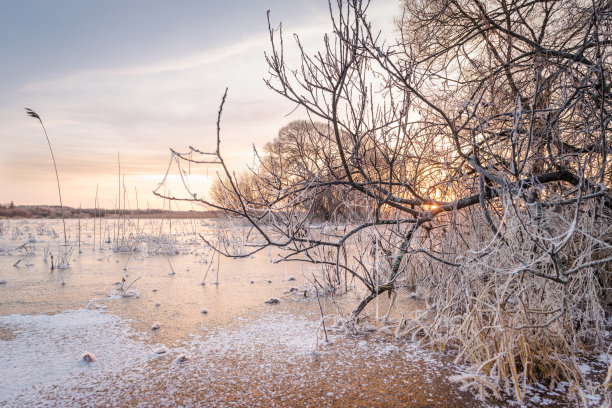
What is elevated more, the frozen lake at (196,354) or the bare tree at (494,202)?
the bare tree at (494,202)

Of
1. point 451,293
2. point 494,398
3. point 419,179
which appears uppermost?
point 419,179

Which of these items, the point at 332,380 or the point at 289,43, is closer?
the point at 332,380

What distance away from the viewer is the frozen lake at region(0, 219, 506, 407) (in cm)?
229

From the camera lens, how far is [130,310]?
4.12 m

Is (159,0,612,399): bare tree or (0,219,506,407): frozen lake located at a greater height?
(159,0,612,399): bare tree

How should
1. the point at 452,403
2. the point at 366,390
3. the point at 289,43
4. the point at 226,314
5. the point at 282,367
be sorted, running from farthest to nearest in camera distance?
the point at 226,314 → the point at 289,43 → the point at 282,367 → the point at 366,390 → the point at 452,403

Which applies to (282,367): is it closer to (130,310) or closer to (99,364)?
(99,364)

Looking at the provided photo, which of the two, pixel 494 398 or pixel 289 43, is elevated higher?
pixel 289 43

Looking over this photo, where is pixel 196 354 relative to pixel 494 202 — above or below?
below

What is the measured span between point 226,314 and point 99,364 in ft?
4.62

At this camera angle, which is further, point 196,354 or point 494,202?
point 494,202

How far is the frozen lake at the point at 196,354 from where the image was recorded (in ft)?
7.51

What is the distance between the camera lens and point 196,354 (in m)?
2.90

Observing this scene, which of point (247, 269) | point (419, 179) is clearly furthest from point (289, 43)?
point (247, 269)
